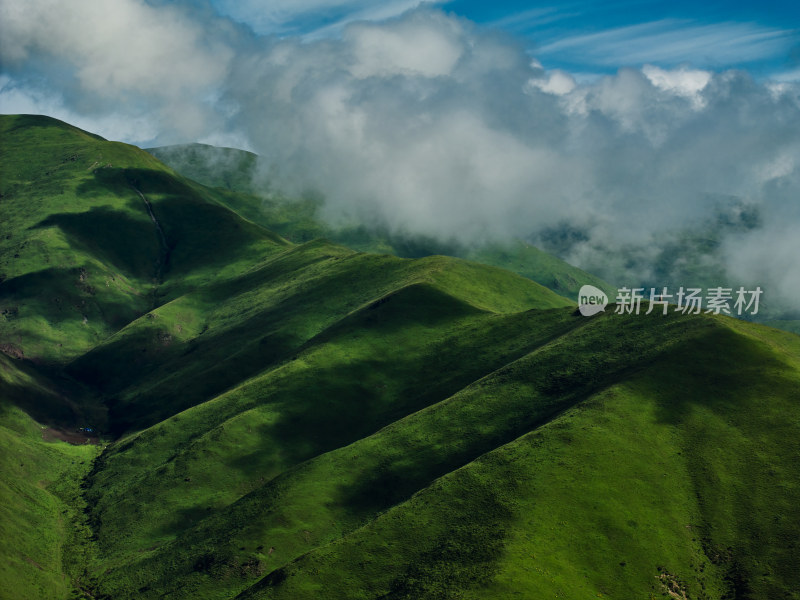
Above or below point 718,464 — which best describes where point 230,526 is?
below

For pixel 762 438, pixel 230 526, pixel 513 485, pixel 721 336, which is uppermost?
pixel 721 336

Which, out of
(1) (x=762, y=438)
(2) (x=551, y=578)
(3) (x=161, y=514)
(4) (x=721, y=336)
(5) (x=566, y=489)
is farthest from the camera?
(3) (x=161, y=514)

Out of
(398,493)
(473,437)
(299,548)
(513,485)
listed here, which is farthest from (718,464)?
(299,548)

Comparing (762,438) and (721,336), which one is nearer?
(762,438)

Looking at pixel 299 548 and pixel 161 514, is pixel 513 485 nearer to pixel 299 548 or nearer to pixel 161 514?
pixel 299 548

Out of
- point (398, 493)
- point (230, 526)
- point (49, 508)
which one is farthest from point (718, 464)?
point (49, 508)

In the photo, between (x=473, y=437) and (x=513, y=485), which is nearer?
(x=513, y=485)

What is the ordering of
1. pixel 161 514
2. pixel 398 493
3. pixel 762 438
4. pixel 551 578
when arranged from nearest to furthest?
pixel 551 578 < pixel 762 438 < pixel 398 493 < pixel 161 514

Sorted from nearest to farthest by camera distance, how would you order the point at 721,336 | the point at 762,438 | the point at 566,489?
1. the point at 566,489
2. the point at 762,438
3. the point at 721,336

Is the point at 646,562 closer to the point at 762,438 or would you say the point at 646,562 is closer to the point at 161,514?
the point at 762,438
